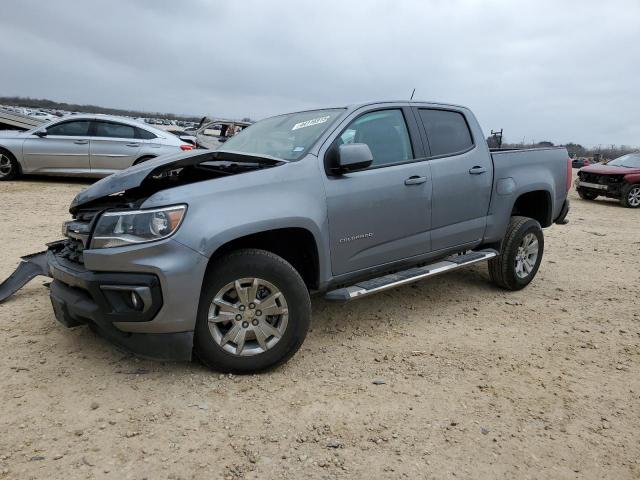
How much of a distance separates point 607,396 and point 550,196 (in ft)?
8.85

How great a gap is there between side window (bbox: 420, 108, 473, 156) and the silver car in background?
784 cm

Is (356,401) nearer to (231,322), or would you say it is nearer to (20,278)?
(231,322)

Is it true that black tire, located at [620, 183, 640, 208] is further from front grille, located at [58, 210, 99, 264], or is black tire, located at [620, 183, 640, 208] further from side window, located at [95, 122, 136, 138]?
front grille, located at [58, 210, 99, 264]

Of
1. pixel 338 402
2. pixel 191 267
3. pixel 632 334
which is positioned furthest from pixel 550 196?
pixel 191 267

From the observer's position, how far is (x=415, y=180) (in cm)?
397

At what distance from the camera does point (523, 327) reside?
13.8 feet

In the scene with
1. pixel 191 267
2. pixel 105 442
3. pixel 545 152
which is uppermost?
pixel 545 152

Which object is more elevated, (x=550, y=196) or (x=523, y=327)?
(x=550, y=196)

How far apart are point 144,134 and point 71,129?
1498mm

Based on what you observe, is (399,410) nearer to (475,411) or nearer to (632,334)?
(475,411)

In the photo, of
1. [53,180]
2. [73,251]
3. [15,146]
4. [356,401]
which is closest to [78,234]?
[73,251]

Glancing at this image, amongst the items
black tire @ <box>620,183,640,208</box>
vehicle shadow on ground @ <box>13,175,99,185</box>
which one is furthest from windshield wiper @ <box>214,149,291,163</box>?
black tire @ <box>620,183,640,208</box>

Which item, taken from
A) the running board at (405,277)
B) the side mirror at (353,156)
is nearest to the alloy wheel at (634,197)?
the running board at (405,277)

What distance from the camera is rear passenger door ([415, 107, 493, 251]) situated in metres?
4.21
